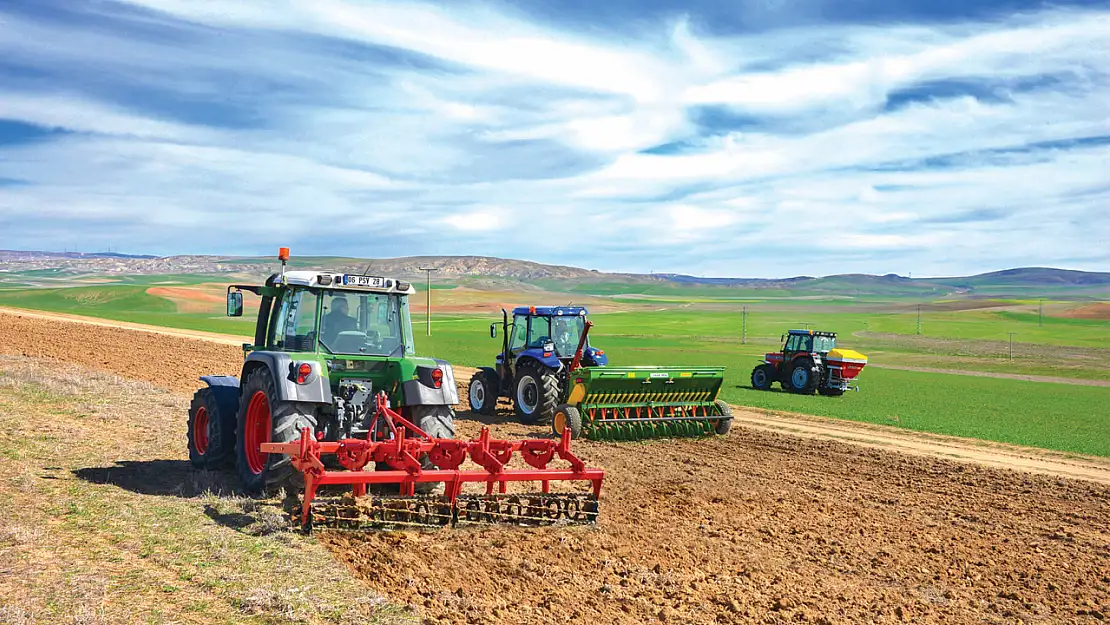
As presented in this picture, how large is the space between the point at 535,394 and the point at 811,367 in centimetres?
1296

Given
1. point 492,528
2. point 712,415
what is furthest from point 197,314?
point 492,528

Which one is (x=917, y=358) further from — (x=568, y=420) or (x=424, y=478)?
(x=424, y=478)

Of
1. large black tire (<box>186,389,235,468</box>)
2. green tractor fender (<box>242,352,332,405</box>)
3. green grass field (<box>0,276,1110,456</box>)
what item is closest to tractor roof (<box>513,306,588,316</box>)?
green grass field (<box>0,276,1110,456</box>)

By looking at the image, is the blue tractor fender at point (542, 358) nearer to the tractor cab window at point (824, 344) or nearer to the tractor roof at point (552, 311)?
the tractor roof at point (552, 311)

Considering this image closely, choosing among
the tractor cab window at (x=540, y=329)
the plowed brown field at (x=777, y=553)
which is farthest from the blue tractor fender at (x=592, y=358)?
the plowed brown field at (x=777, y=553)

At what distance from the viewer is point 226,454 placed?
977 centimetres

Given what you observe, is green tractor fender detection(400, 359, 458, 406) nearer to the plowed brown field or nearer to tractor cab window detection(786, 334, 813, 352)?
the plowed brown field

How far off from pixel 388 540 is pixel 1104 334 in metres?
86.3

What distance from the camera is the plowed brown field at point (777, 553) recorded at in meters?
6.56

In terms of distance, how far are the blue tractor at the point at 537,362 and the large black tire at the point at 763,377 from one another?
12.0 meters

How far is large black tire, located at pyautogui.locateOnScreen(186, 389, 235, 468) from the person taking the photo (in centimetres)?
974

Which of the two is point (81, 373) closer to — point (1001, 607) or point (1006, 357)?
point (1001, 607)

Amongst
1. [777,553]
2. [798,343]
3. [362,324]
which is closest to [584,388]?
[362,324]

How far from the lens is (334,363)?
892cm
